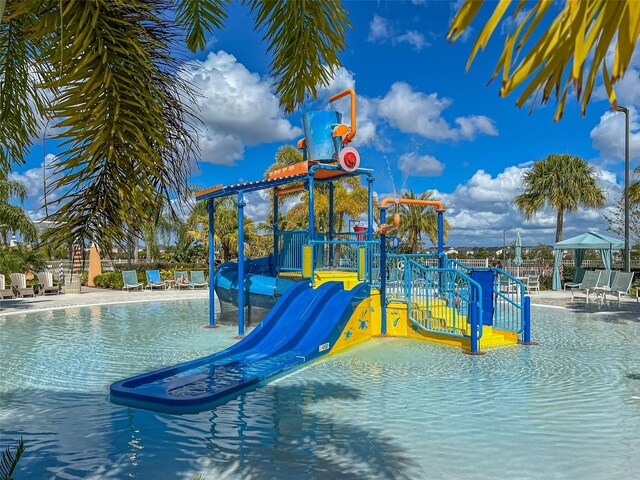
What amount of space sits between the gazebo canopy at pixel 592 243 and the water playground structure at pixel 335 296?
12.6 meters

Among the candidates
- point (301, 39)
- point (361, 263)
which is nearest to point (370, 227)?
point (361, 263)

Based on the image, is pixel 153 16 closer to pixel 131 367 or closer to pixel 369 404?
pixel 369 404

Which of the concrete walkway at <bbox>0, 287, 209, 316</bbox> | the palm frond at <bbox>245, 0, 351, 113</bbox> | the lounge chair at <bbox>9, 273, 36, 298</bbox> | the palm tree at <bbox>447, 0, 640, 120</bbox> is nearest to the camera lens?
the palm tree at <bbox>447, 0, 640, 120</bbox>

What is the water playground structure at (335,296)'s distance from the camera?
866 cm

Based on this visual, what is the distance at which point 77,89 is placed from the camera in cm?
260

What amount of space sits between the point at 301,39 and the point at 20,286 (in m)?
19.8

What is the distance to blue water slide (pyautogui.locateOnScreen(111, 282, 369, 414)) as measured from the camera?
20.3ft

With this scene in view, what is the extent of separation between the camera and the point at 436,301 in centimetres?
1064

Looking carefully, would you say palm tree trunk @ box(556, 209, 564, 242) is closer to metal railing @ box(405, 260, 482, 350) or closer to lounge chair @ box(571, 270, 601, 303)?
lounge chair @ box(571, 270, 601, 303)

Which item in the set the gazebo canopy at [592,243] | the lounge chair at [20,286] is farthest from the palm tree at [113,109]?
the gazebo canopy at [592,243]

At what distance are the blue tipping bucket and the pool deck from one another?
1008cm

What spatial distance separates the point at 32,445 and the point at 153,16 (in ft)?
13.9

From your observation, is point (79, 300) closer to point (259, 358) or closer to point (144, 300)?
point (144, 300)

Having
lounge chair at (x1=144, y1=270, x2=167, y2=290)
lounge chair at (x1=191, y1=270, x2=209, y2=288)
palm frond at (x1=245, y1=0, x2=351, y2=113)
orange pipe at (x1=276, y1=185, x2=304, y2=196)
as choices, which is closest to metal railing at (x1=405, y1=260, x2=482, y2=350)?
orange pipe at (x1=276, y1=185, x2=304, y2=196)
